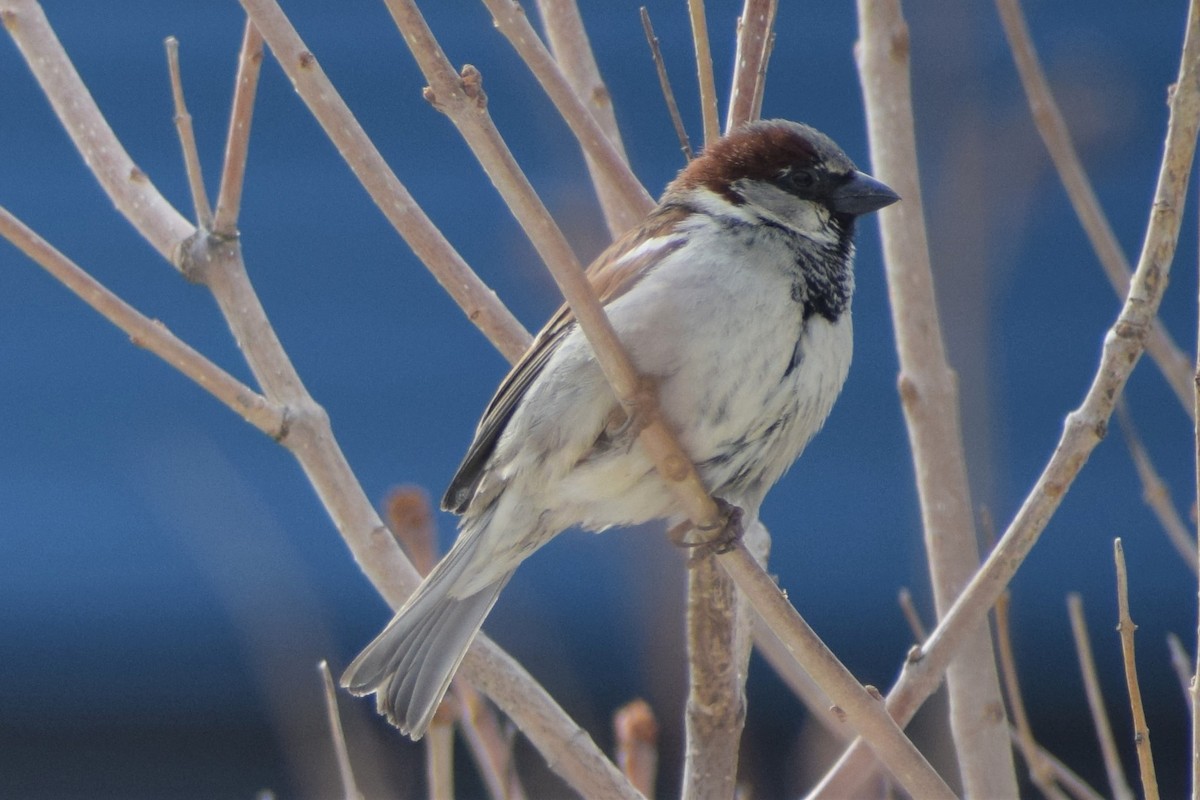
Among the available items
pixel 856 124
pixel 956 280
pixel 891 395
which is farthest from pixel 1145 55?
pixel 956 280

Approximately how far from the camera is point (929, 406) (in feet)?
7.42

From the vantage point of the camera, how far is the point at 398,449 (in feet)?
19.1

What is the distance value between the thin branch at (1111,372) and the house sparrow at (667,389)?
0.53m

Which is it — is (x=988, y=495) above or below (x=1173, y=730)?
above

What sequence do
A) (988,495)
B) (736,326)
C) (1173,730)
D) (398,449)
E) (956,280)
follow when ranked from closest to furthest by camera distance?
(736,326) → (988,495) → (956,280) → (398,449) → (1173,730)

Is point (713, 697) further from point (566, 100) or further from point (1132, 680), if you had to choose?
point (566, 100)

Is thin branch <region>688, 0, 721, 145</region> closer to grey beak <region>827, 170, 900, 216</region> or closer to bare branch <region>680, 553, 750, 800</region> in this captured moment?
grey beak <region>827, 170, 900, 216</region>

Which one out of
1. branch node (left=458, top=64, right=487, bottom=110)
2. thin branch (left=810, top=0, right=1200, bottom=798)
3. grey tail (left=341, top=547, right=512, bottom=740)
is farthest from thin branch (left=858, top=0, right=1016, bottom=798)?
branch node (left=458, top=64, right=487, bottom=110)

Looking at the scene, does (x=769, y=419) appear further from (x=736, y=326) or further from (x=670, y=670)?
(x=670, y=670)

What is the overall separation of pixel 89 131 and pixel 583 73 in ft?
2.42

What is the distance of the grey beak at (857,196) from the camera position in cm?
252

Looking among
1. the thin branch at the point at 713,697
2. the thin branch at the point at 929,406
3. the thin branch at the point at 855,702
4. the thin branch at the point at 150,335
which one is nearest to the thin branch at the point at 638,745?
the thin branch at the point at 713,697

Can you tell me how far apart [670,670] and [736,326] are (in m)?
1.03

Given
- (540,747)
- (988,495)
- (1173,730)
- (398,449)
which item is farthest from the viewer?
(1173,730)
